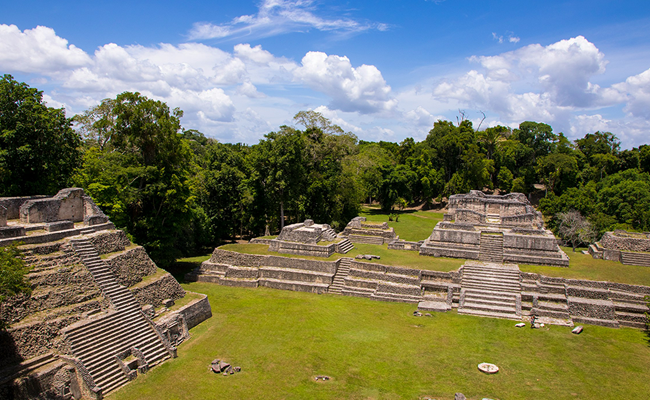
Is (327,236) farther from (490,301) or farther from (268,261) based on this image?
(490,301)

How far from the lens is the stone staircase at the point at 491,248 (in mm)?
23594

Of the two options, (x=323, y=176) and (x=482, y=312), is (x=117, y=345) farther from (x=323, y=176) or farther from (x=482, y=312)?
(x=323, y=176)

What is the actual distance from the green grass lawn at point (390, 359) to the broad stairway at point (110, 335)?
0.74 meters

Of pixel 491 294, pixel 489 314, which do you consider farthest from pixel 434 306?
pixel 491 294

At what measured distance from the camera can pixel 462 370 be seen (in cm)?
1366

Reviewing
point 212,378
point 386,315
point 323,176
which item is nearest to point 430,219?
point 323,176

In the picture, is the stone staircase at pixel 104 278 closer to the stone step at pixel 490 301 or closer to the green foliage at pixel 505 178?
the stone step at pixel 490 301

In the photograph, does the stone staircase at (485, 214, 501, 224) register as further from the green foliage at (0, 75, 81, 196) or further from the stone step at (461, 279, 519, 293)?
the green foliage at (0, 75, 81, 196)

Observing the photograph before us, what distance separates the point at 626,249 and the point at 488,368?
53.6 feet

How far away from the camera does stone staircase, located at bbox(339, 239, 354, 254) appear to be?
26417mm

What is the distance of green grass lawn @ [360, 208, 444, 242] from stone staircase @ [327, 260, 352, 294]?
1282 cm

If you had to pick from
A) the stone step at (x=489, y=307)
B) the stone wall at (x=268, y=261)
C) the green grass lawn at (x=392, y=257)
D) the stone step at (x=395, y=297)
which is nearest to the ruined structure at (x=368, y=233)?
the green grass lawn at (x=392, y=257)

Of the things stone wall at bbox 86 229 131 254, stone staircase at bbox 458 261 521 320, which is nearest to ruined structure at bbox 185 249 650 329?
stone staircase at bbox 458 261 521 320

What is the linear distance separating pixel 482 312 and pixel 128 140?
21.8m
